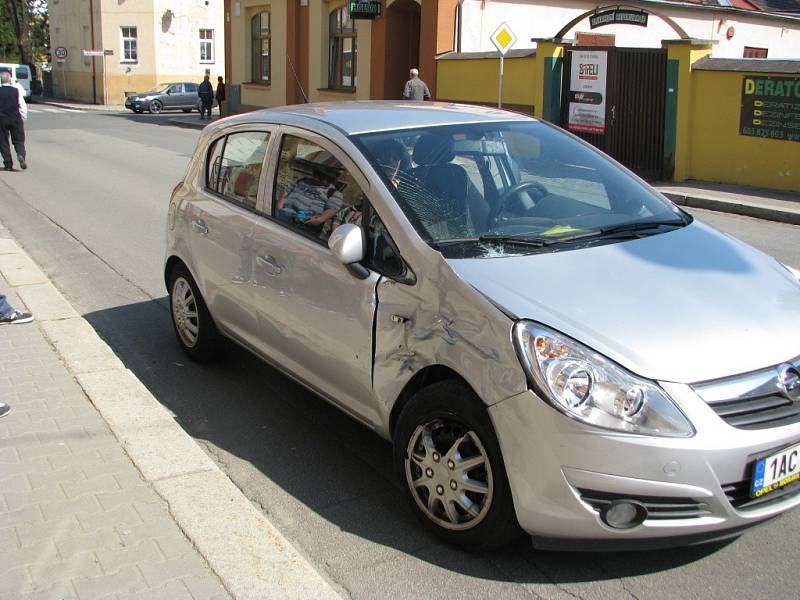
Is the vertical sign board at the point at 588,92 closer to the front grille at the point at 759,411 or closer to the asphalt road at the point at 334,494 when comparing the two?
the asphalt road at the point at 334,494

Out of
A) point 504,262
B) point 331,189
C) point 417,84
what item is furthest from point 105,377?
point 417,84

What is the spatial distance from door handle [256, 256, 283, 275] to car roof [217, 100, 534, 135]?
0.74 m

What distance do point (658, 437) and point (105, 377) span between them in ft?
11.3

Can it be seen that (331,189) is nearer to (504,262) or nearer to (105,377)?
(504,262)

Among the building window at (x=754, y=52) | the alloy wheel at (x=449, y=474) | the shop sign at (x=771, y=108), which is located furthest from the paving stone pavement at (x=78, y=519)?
the building window at (x=754, y=52)

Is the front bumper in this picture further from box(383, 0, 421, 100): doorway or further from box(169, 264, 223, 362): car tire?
box(383, 0, 421, 100): doorway

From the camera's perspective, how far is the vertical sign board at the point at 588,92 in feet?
58.0

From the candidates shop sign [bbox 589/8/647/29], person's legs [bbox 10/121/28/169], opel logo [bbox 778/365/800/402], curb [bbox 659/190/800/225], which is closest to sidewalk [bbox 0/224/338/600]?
opel logo [bbox 778/365/800/402]

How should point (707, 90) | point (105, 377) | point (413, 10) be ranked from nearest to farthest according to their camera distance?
point (105, 377), point (707, 90), point (413, 10)

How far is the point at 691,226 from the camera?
4418 millimetres

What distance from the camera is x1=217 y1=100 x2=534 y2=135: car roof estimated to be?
451 cm

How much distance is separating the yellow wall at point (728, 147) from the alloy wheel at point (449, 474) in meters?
13.1

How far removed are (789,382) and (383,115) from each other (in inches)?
95.2

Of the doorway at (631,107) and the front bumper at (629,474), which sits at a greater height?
the doorway at (631,107)
